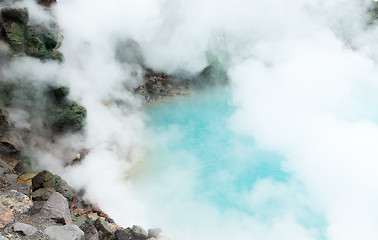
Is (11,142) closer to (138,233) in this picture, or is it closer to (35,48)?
(35,48)

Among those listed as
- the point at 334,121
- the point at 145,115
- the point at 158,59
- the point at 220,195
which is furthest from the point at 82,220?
the point at 334,121

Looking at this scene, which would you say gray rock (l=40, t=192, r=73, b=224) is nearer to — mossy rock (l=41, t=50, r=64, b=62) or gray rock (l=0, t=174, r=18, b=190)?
gray rock (l=0, t=174, r=18, b=190)

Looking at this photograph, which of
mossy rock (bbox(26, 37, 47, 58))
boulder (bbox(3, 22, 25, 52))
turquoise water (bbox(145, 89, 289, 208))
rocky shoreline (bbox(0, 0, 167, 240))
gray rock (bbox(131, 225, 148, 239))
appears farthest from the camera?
turquoise water (bbox(145, 89, 289, 208))

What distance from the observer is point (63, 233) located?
11.1 ft

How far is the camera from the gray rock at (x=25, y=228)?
3204mm

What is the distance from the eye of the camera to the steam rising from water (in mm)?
5453

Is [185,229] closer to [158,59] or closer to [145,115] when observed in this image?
[145,115]

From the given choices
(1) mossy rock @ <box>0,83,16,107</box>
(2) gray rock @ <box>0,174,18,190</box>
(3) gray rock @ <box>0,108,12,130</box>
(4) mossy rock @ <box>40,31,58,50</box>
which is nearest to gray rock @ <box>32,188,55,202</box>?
(2) gray rock @ <box>0,174,18,190</box>

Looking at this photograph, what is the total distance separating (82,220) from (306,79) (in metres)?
9.64

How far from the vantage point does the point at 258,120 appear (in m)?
8.38

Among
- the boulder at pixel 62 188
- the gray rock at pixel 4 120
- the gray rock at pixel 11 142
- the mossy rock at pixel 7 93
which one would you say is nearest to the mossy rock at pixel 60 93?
the mossy rock at pixel 7 93

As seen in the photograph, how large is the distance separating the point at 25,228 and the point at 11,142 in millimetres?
2165

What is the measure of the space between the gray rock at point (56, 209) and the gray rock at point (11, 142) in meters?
1.53

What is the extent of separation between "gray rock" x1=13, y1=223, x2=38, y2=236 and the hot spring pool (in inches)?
89.8
